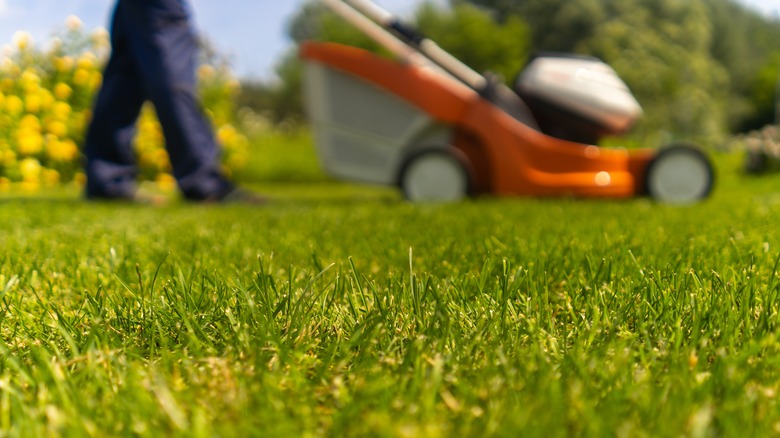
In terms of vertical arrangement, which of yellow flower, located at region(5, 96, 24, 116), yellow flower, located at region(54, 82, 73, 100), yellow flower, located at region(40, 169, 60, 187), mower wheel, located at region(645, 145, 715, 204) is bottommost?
yellow flower, located at region(40, 169, 60, 187)

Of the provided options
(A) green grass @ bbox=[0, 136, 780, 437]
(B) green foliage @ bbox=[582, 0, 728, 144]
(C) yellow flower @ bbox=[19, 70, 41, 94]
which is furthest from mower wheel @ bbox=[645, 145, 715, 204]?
(B) green foliage @ bbox=[582, 0, 728, 144]

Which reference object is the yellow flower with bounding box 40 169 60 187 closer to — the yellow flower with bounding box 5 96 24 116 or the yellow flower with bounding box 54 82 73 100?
the yellow flower with bounding box 5 96 24 116

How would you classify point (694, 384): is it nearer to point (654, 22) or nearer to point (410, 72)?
point (410, 72)

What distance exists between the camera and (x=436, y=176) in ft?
13.3

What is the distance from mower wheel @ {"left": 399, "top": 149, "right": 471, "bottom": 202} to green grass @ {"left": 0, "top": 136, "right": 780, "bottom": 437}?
6.70 ft

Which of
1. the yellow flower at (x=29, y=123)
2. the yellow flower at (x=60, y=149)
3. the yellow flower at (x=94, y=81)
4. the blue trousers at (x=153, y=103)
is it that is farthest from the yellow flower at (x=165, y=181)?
the blue trousers at (x=153, y=103)

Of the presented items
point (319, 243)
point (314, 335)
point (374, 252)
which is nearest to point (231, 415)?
point (314, 335)

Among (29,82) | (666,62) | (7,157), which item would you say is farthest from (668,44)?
(7,157)

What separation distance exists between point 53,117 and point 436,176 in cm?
393

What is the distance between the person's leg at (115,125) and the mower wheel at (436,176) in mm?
1626

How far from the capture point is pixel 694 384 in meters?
0.84

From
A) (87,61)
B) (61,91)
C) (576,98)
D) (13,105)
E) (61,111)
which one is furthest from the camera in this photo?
(87,61)

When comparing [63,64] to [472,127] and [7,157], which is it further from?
[472,127]

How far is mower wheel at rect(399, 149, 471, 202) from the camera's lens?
4004 millimetres
